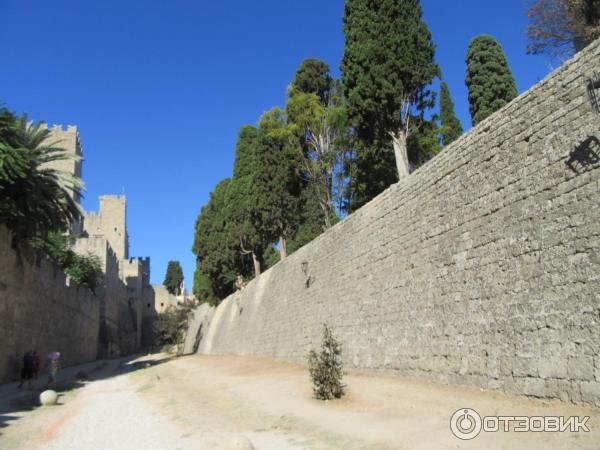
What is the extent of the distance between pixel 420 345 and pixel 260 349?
1314cm

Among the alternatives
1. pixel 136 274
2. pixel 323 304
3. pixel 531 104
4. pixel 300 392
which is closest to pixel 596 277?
pixel 531 104

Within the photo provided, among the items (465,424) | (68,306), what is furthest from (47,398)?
(68,306)

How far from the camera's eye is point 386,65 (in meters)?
14.8

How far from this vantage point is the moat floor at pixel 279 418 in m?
5.61

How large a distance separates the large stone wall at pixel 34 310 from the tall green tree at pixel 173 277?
184 ft

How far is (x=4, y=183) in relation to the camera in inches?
604

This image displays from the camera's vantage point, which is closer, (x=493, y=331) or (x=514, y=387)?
(x=514, y=387)

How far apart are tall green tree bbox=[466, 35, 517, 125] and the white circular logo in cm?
1915

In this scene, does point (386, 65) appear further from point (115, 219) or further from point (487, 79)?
point (115, 219)

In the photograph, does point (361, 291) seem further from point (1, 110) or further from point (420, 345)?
point (1, 110)

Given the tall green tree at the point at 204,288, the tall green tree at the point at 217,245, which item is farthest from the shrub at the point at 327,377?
the tall green tree at the point at 204,288

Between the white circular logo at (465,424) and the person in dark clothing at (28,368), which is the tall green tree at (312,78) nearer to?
the person in dark clothing at (28,368)

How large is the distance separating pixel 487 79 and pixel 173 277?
7180cm

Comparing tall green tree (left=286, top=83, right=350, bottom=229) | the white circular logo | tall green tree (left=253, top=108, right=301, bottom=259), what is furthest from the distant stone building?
the white circular logo
